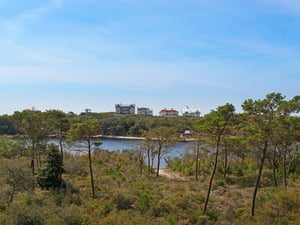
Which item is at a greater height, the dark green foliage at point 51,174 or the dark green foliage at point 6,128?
the dark green foliage at point 6,128

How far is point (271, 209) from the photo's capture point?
11906 mm

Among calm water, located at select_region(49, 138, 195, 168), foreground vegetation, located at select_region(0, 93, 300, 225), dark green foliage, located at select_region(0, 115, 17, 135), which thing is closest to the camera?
foreground vegetation, located at select_region(0, 93, 300, 225)

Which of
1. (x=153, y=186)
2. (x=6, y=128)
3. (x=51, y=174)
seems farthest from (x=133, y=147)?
(x=6, y=128)

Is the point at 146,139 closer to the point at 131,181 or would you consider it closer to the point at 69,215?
the point at 131,181

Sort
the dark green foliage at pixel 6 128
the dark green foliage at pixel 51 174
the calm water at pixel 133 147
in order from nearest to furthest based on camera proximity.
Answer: the dark green foliage at pixel 51 174, the calm water at pixel 133 147, the dark green foliage at pixel 6 128

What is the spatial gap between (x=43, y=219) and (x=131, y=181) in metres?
8.19

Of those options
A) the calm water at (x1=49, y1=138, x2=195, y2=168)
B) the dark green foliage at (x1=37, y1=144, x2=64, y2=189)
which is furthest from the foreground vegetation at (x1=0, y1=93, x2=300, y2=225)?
the calm water at (x1=49, y1=138, x2=195, y2=168)

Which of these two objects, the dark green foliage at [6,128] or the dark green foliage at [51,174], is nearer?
the dark green foliage at [51,174]

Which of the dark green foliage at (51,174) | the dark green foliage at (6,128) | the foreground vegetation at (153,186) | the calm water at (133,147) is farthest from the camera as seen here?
the dark green foliage at (6,128)

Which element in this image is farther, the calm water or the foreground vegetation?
the calm water

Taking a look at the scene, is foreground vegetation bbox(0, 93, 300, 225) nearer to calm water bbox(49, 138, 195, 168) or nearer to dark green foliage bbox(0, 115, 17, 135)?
calm water bbox(49, 138, 195, 168)

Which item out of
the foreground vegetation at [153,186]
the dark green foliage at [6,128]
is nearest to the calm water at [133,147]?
the foreground vegetation at [153,186]

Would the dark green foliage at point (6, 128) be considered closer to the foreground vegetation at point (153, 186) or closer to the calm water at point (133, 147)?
the calm water at point (133, 147)

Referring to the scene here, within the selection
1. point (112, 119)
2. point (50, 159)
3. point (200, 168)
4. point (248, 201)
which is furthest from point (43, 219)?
point (112, 119)
